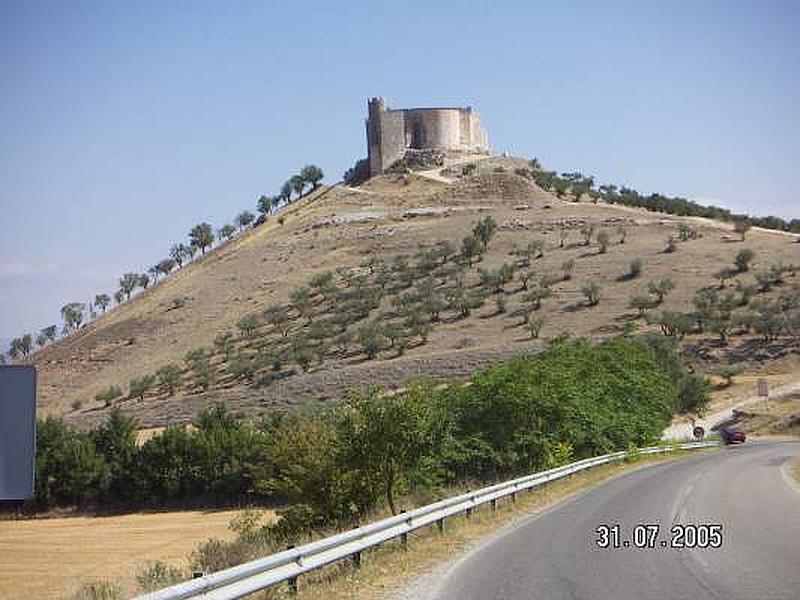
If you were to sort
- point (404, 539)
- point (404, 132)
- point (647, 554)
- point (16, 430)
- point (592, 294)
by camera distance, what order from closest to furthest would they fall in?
1. point (16, 430)
2. point (647, 554)
3. point (404, 539)
4. point (592, 294)
5. point (404, 132)

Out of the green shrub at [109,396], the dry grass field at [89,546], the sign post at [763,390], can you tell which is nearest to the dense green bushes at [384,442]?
the dry grass field at [89,546]

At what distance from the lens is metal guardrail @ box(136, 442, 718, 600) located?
1031 centimetres

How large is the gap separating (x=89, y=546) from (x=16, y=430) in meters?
28.4

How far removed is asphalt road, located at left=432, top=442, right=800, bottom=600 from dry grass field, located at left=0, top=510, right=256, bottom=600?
6.26 m

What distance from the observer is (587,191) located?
146m

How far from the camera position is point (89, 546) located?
117 ft

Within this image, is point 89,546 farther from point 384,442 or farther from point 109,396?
point 109,396

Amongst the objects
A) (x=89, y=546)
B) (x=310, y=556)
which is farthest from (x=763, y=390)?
(x=310, y=556)

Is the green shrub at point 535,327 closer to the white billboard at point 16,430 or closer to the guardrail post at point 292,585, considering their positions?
the guardrail post at point 292,585

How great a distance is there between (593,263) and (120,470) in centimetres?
5945

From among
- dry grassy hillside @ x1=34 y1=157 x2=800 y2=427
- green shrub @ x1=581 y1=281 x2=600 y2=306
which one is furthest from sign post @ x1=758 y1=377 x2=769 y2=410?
green shrub @ x1=581 y1=281 x2=600 y2=306

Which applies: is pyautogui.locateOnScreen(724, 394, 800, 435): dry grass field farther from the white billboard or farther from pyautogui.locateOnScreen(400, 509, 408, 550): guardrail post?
the white billboard

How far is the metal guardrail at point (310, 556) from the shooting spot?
1031cm

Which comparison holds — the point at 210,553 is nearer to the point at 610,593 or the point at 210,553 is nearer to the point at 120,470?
the point at 610,593
